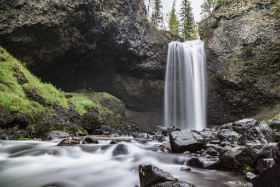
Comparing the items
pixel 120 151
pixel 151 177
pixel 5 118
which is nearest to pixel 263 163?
pixel 151 177

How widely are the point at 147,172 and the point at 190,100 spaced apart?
55.5 ft

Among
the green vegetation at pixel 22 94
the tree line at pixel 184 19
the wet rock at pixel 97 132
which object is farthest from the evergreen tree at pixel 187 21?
the wet rock at pixel 97 132

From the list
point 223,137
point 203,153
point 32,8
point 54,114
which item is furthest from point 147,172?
point 32,8

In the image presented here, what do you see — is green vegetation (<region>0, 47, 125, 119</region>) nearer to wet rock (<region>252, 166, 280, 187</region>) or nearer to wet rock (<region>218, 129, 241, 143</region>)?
wet rock (<region>218, 129, 241, 143</region>)

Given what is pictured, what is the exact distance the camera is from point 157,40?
61.2ft

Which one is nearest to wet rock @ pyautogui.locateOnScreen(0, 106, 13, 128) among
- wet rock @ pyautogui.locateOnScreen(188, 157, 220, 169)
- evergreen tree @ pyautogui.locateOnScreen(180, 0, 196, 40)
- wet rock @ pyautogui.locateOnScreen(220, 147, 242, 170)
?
wet rock @ pyautogui.locateOnScreen(188, 157, 220, 169)

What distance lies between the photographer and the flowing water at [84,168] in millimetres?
A: 2717

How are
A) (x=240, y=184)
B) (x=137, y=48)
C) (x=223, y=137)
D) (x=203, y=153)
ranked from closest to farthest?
1. (x=240, y=184)
2. (x=203, y=153)
3. (x=223, y=137)
4. (x=137, y=48)

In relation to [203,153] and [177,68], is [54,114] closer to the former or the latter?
[203,153]

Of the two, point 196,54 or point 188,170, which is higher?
point 196,54

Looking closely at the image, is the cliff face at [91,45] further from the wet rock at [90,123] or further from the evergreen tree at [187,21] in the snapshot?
the evergreen tree at [187,21]

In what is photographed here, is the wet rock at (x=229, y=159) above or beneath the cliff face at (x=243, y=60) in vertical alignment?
beneath

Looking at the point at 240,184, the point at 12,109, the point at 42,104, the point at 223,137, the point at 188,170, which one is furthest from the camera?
the point at 42,104

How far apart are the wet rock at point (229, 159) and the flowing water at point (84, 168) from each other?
0.76 ft
